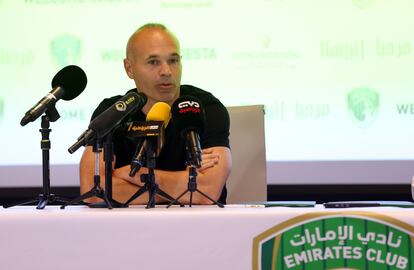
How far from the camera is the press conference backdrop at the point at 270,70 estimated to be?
14.5 feet

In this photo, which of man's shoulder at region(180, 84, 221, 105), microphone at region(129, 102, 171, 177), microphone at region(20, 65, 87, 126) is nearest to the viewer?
microphone at region(129, 102, 171, 177)

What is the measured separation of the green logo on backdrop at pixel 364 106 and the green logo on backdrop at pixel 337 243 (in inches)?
105

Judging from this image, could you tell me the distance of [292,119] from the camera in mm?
4508

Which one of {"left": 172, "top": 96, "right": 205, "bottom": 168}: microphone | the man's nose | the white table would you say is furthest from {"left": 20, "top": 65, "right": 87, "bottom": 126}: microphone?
the man's nose

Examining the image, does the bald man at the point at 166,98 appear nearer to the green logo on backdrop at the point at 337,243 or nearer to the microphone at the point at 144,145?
the microphone at the point at 144,145

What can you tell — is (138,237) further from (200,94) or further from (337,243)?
(200,94)

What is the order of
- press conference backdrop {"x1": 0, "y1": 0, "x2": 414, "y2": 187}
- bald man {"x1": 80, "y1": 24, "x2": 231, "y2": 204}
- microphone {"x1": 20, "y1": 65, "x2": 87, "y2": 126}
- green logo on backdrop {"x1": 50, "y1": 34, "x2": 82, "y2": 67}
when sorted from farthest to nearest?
green logo on backdrop {"x1": 50, "y1": 34, "x2": 82, "y2": 67}, press conference backdrop {"x1": 0, "y1": 0, "x2": 414, "y2": 187}, bald man {"x1": 80, "y1": 24, "x2": 231, "y2": 204}, microphone {"x1": 20, "y1": 65, "x2": 87, "y2": 126}

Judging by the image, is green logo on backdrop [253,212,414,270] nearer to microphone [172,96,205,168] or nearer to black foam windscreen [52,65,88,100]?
microphone [172,96,205,168]

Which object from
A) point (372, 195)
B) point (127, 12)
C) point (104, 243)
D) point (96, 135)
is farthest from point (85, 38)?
point (104, 243)

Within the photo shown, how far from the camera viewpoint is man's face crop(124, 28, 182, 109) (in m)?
3.04

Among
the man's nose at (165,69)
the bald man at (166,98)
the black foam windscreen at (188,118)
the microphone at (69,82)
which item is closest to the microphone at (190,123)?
the black foam windscreen at (188,118)

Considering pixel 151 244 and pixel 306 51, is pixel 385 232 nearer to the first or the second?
pixel 151 244

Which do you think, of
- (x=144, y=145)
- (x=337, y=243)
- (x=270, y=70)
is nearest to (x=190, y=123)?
(x=144, y=145)

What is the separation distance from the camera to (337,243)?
Answer: 181 centimetres
